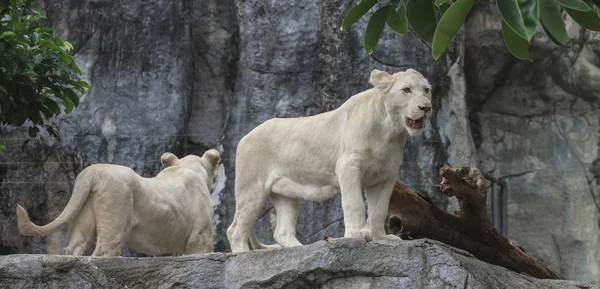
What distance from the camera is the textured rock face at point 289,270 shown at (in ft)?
20.1

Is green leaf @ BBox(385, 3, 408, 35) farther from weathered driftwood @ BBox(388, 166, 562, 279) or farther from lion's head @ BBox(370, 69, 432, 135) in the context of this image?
weathered driftwood @ BBox(388, 166, 562, 279)

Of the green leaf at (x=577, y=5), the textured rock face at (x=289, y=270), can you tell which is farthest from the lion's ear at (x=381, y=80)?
the green leaf at (x=577, y=5)

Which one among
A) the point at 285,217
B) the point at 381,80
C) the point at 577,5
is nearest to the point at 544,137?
the point at 285,217

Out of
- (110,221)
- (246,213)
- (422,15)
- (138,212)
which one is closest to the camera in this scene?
(422,15)

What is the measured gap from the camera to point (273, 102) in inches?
507

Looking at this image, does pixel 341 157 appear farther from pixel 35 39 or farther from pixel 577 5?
pixel 577 5

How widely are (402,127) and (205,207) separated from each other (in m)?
2.97

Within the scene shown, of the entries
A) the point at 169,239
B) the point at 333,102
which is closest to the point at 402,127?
the point at 169,239

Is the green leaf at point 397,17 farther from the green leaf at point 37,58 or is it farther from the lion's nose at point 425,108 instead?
the green leaf at point 37,58

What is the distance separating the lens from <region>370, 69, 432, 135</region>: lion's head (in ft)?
22.0

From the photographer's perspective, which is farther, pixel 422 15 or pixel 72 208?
pixel 72 208

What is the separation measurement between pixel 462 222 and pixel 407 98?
1.79 meters

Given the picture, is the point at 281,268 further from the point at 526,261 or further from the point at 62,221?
the point at 526,261

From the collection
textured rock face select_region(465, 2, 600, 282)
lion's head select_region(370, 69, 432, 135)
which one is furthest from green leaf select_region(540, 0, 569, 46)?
textured rock face select_region(465, 2, 600, 282)
